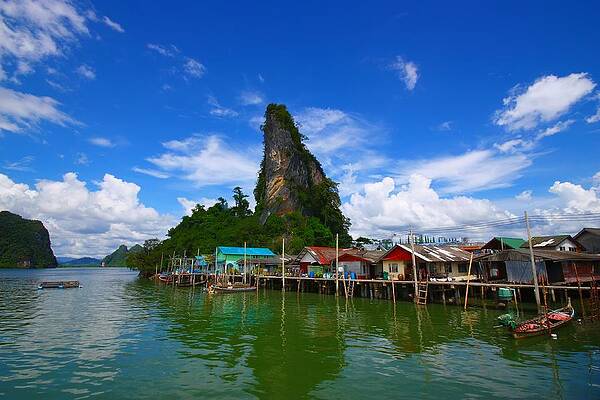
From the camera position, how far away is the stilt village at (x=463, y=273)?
1276 inches

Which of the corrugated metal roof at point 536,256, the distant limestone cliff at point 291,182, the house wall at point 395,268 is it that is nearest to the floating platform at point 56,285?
the distant limestone cliff at point 291,182

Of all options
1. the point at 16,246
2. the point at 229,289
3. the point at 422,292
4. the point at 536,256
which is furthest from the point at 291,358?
the point at 16,246

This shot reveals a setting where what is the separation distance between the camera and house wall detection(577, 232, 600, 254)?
4638 centimetres

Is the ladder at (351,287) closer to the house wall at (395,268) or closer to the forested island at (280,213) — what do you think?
the house wall at (395,268)

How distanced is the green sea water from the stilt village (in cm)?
507

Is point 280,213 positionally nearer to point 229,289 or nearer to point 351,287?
point 229,289

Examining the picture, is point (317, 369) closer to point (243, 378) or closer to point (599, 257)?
point (243, 378)

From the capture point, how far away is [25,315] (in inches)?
1173

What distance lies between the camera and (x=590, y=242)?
47.1m

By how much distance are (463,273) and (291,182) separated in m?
53.6

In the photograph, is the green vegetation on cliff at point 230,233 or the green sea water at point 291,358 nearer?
the green sea water at point 291,358

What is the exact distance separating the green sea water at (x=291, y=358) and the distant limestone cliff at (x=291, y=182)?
59.7 m

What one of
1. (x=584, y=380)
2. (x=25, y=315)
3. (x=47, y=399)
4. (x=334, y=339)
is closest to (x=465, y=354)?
(x=584, y=380)

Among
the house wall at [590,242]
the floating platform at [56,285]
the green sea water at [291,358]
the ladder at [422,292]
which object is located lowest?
the green sea water at [291,358]
